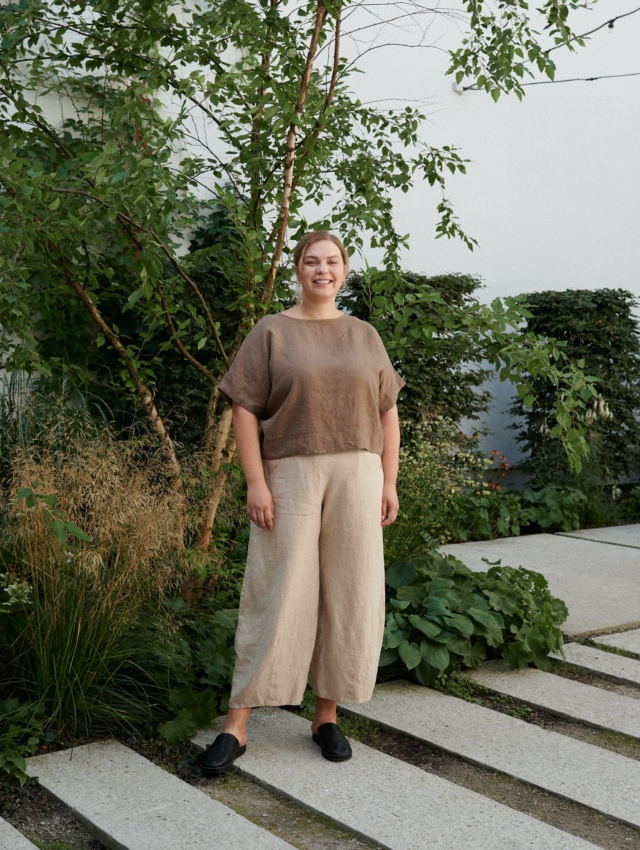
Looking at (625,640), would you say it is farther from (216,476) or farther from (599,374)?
(599,374)

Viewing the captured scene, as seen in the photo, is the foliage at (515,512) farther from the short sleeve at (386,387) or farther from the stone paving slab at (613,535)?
the short sleeve at (386,387)

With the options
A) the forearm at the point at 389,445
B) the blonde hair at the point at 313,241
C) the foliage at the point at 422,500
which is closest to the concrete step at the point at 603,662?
the foliage at the point at 422,500

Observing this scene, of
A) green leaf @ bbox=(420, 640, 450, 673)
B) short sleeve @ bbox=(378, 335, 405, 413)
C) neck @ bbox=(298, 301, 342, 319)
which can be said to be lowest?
green leaf @ bbox=(420, 640, 450, 673)

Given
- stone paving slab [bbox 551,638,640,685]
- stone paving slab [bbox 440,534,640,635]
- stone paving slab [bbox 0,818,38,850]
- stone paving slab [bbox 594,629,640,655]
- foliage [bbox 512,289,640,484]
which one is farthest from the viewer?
foliage [bbox 512,289,640,484]

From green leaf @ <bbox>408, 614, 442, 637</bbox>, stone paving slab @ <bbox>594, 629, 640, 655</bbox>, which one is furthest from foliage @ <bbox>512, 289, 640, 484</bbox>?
green leaf @ <bbox>408, 614, 442, 637</bbox>

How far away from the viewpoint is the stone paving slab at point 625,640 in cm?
448

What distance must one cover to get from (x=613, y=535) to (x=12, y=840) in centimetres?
549

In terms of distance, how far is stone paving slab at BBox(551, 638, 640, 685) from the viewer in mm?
4102

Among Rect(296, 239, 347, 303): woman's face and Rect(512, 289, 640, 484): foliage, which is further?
Rect(512, 289, 640, 484): foliage

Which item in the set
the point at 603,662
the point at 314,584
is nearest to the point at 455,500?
the point at 603,662

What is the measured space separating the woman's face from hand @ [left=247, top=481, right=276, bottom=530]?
617mm

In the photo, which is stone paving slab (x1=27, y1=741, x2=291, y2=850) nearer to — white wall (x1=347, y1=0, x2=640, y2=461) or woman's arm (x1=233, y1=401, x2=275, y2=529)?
woman's arm (x1=233, y1=401, x2=275, y2=529)

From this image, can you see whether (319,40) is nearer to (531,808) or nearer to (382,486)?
(382,486)

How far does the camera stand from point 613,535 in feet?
24.0
